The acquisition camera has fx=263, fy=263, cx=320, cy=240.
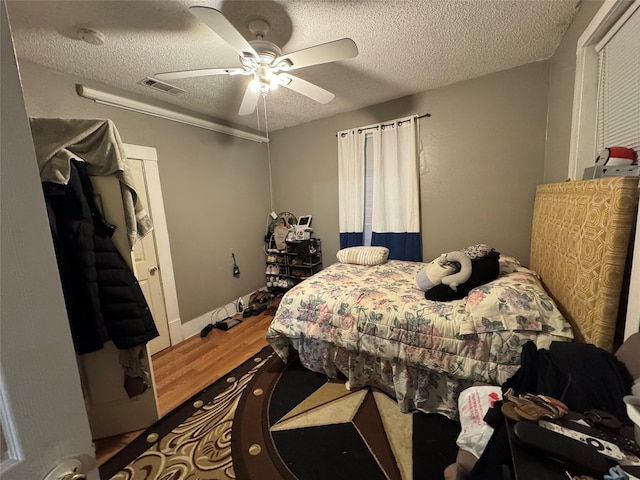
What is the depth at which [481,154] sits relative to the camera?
8.62 feet

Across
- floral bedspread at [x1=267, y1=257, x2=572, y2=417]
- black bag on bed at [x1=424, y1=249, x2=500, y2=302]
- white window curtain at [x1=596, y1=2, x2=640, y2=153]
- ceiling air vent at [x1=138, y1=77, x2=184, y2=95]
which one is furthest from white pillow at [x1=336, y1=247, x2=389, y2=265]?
ceiling air vent at [x1=138, y1=77, x2=184, y2=95]

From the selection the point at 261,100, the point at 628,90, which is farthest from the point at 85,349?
the point at 628,90

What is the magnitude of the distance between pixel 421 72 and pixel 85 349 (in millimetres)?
3189

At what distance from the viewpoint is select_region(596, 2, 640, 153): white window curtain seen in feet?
3.93

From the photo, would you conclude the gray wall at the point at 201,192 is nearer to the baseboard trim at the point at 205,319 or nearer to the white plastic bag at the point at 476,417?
the baseboard trim at the point at 205,319

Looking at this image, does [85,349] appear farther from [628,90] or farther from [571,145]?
[571,145]

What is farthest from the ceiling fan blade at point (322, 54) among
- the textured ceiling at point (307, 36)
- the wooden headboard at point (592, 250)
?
the wooden headboard at point (592, 250)

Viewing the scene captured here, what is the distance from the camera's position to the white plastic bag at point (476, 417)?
1.03 metres

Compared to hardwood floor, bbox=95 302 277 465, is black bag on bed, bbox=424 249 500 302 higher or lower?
higher

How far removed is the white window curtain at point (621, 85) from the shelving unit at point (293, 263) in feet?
9.10

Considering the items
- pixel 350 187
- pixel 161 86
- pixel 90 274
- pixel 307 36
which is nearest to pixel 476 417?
pixel 90 274

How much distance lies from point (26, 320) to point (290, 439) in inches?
64.3

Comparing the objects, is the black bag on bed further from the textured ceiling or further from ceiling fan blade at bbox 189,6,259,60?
ceiling fan blade at bbox 189,6,259,60

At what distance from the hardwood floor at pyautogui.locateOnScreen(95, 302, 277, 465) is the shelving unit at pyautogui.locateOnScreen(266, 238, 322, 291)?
0.62 m
